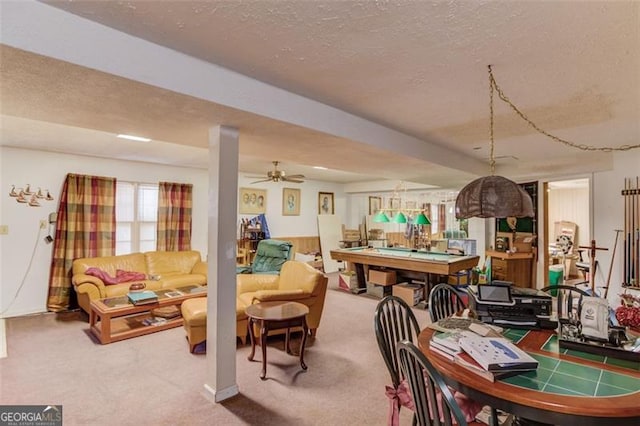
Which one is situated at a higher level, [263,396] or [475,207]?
[475,207]

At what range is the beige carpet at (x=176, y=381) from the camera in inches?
90.9

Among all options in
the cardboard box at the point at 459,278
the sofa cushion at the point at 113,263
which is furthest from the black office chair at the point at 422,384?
the sofa cushion at the point at 113,263

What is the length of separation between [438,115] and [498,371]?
7.12 ft

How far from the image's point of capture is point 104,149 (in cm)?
455

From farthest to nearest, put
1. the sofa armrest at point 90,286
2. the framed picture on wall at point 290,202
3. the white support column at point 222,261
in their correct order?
the framed picture on wall at point 290,202 < the sofa armrest at point 90,286 < the white support column at point 222,261

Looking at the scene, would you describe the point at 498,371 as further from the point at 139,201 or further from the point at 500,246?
the point at 139,201

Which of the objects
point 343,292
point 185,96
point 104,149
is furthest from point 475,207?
point 104,149

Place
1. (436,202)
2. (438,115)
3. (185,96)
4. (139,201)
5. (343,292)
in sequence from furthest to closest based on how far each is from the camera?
(436,202), (343,292), (139,201), (438,115), (185,96)

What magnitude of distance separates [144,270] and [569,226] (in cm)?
960

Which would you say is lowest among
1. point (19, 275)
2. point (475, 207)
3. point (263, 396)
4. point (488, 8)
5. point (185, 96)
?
point (263, 396)

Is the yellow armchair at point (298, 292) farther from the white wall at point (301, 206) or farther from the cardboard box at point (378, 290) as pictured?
the white wall at point (301, 206)

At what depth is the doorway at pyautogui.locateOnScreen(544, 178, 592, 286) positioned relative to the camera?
7.34m

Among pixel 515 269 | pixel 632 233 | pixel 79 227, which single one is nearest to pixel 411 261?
pixel 515 269

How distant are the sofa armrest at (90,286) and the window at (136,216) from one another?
3.51 ft
